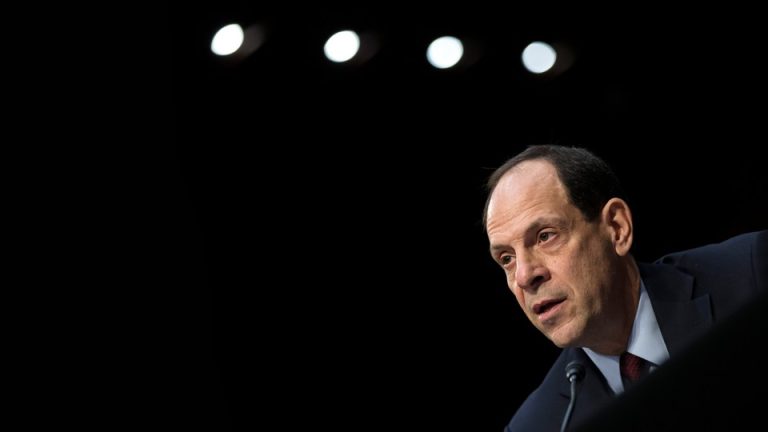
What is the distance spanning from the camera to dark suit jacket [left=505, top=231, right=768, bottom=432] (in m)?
2.22

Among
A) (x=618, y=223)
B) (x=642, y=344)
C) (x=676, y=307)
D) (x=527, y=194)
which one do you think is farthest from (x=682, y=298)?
(x=527, y=194)

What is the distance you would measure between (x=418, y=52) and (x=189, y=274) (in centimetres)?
120

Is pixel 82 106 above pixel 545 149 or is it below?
above

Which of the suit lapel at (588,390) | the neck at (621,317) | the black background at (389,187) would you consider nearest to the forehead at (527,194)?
the neck at (621,317)

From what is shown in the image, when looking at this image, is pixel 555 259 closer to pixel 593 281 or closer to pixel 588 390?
pixel 593 281

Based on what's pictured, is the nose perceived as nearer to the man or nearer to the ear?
the man

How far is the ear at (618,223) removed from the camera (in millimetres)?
2426

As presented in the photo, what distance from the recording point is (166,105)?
11.8 ft

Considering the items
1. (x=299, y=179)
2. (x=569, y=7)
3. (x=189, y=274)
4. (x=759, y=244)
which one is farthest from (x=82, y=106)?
(x=759, y=244)

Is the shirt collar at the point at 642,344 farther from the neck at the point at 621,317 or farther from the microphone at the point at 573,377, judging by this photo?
the microphone at the point at 573,377

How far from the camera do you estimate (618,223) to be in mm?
2453

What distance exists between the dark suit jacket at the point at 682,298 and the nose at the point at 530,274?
22 cm

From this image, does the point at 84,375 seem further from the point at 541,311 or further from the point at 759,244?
the point at 759,244

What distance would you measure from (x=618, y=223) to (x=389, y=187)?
219 cm
